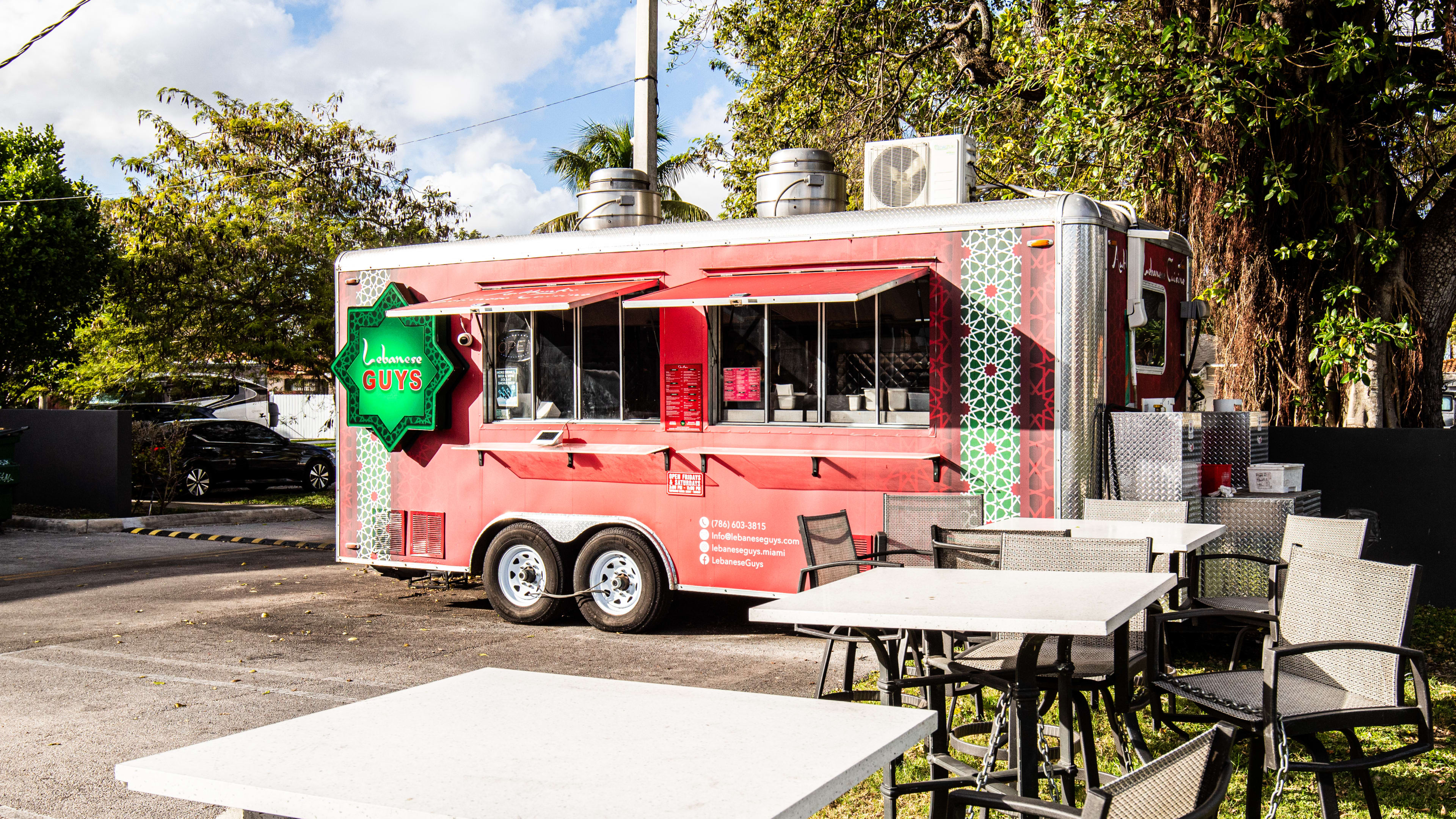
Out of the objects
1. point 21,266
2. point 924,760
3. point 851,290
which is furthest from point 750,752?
point 21,266

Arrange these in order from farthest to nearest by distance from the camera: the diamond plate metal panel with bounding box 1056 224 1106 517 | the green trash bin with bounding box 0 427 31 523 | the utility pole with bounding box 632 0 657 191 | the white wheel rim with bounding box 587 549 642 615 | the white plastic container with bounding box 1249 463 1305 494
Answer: the green trash bin with bounding box 0 427 31 523
the utility pole with bounding box 632 0 657 191
the white wheel rim with bounding box 587 549 642 615
the white plastic container with bounding box 1249 463 1305 494
the diamond plate metal panel with bounding box 1056 224 1106 517

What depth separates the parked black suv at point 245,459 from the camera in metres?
17.6

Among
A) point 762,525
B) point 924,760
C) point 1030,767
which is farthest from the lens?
point 762,525

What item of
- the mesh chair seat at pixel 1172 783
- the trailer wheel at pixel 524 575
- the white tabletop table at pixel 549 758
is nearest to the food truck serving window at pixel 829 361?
the trailer wheel at pixel 524 575

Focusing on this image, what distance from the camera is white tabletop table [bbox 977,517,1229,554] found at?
16.9 feet

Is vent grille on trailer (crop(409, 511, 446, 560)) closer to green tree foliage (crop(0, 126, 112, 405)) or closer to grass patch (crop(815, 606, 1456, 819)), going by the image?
grass patch (crop(815, 606, 1456, 819))

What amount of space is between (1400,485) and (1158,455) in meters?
3.52

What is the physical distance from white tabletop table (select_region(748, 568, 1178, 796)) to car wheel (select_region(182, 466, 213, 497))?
16.0 meters

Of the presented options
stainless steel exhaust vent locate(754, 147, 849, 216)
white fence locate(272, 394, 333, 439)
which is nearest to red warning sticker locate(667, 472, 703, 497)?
stainless steel exhaust vent locate(754, 147, 849, 216)

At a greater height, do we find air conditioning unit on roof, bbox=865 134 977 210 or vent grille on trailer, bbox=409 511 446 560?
air conditioning unit on roof, bbox=865 134 977 210

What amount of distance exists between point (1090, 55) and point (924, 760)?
7041 mm

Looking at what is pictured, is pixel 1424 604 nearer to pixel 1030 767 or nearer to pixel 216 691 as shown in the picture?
pixel 1030 767

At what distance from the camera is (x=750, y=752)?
7.42 ft

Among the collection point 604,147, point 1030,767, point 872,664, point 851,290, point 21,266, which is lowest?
point 872,664
